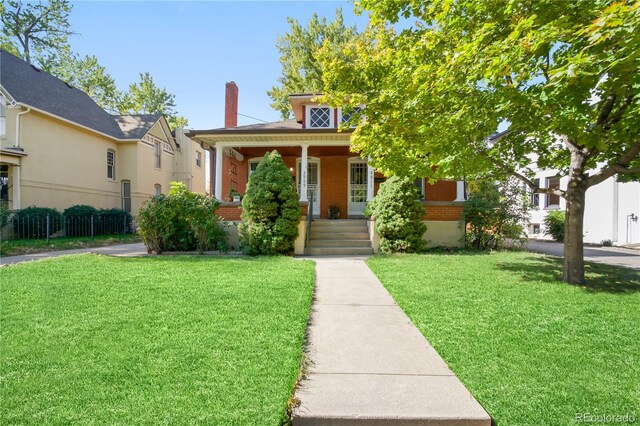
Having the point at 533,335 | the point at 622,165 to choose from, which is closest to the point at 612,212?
the point at 622,165

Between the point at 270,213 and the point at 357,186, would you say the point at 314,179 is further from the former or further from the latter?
the point at 270,213

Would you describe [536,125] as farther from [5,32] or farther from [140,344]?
[5,32]

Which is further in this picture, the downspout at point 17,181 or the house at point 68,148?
the house at point 68,148

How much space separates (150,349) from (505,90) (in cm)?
530

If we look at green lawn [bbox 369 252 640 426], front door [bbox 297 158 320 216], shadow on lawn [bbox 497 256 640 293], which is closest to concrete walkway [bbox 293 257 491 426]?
green lawn [bbox 369 252 640 426]

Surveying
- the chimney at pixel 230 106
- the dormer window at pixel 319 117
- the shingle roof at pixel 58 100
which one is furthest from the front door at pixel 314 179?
the shingle roof at pixel 58 100

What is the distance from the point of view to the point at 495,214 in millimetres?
10133

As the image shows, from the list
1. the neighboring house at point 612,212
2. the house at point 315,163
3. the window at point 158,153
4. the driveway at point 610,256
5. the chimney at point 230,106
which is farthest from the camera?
the window at point 158,153

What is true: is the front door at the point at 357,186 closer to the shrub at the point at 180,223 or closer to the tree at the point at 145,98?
the shrub at the point at 180,223

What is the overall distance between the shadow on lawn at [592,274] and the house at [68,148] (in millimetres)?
18562

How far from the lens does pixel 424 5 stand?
6.39m

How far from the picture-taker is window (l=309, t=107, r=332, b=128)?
14.3 meters

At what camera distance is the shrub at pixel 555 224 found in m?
15.1

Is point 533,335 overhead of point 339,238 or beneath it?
beneath
